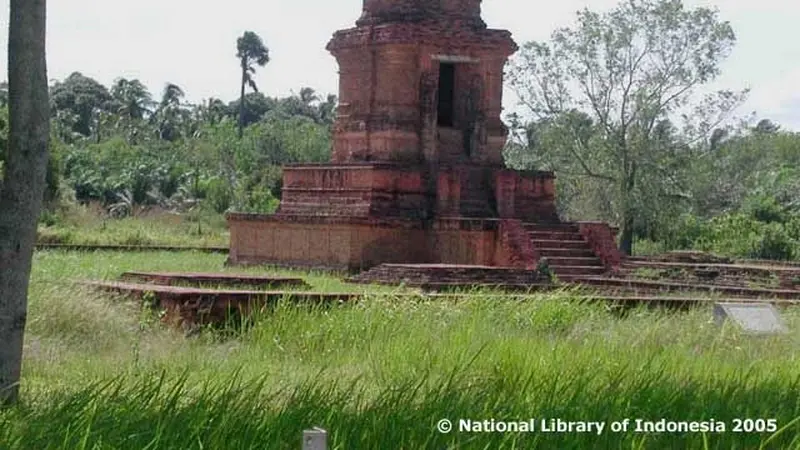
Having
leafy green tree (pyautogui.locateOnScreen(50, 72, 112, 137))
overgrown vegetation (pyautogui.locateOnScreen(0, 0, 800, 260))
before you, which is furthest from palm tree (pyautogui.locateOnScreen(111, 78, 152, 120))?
overgrown vegetation (pyautogui.locateOnScreen(0, 0, 800, 260))

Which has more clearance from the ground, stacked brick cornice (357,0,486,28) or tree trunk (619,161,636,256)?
stacked brick cornice (357,0,486,28)

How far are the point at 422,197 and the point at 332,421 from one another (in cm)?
1449

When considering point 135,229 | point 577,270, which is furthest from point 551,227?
point 135,229

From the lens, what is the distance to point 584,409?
566 cm

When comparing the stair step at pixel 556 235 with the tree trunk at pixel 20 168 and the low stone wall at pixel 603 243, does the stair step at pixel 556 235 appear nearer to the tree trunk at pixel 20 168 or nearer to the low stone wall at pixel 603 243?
the low stone wall at pixel 603 243

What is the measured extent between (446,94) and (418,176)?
6.92 ft

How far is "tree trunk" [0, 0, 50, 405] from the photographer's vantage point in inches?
251

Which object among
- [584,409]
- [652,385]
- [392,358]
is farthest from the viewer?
[392,358]

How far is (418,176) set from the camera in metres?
19.6

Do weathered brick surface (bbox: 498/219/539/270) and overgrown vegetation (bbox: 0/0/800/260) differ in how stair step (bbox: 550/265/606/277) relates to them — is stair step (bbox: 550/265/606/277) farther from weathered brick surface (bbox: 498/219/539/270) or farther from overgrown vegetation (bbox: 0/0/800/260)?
overgrown vegetation (bbox: 0/0/800/260)

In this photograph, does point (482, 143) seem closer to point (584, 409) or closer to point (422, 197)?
point (422, 197)

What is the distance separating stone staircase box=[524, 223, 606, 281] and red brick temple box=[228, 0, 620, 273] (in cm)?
3

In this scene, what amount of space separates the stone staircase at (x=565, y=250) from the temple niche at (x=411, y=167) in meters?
0.31

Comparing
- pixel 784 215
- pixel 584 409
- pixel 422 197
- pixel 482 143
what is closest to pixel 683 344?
pixel 584 409
